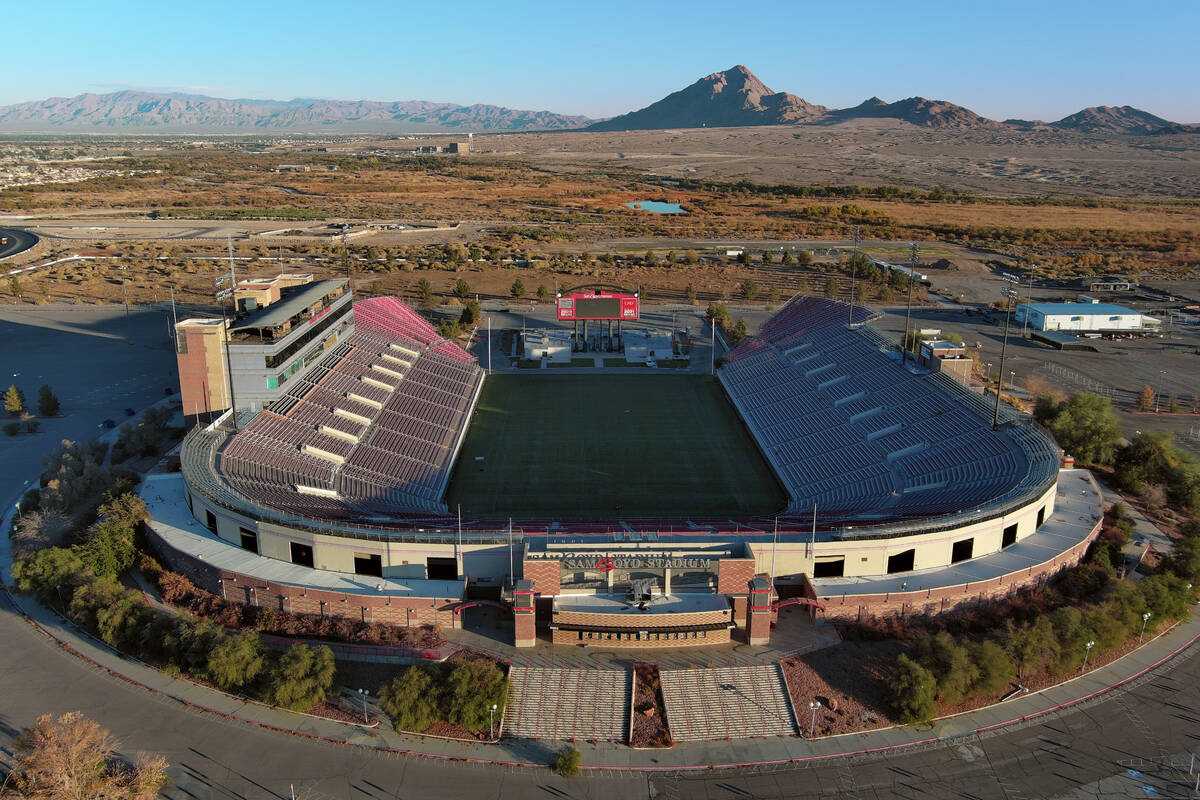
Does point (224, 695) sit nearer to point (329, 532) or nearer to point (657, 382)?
point (329, 532)

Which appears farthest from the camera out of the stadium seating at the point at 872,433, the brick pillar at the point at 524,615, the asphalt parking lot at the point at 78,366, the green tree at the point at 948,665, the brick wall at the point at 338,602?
the asphalt parking lot at the point at 78,366

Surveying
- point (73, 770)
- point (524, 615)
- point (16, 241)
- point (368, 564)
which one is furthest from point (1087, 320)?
point (16, 241)

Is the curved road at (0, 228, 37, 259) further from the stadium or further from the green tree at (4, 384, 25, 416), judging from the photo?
the stadium

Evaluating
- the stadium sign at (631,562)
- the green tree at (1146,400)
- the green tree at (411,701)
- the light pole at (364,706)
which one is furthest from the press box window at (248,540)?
the green tree at (1146,400)

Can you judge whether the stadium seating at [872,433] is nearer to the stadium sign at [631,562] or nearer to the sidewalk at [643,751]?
the stadium sign at [631,562]

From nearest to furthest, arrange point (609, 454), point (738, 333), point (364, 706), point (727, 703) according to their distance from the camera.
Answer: point (364, 706) → point (727, 703) → point (609, 454) → point (738, 333)

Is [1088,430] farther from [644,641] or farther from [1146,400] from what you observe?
[644,641]
